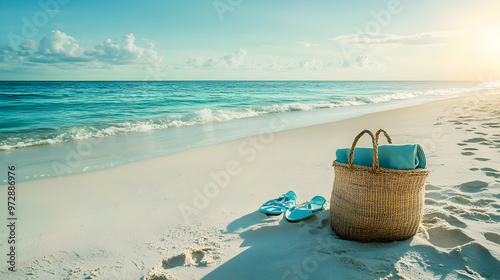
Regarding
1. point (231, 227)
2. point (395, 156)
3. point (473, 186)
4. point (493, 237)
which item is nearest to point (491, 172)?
point (473, 186)

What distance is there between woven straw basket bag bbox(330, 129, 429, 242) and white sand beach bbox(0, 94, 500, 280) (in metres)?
0.12

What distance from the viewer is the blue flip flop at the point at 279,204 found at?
3295 mm

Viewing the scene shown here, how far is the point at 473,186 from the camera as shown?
356 centimetres

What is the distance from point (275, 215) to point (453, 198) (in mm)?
2073

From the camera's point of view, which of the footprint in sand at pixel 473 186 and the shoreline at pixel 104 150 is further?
the shoreline at pixel 104 150

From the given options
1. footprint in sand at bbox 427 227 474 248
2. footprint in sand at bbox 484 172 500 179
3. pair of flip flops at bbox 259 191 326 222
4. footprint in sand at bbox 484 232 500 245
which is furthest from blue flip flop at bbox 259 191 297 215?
footprint in sand at bbox 484 172 500 179

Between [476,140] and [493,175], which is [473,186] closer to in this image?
[493,175]

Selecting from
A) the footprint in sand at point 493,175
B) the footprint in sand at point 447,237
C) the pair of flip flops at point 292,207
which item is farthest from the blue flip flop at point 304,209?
the footprint in sand at point 493,175

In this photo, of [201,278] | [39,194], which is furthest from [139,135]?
[201,278]

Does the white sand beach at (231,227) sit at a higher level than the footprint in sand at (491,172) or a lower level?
lower

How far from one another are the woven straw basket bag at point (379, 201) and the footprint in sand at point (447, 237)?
0.18m

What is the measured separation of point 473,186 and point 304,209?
220 cm

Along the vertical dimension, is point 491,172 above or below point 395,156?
below

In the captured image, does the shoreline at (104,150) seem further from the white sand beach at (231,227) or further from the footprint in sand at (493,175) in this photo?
the footprint in sand at (493,175)
